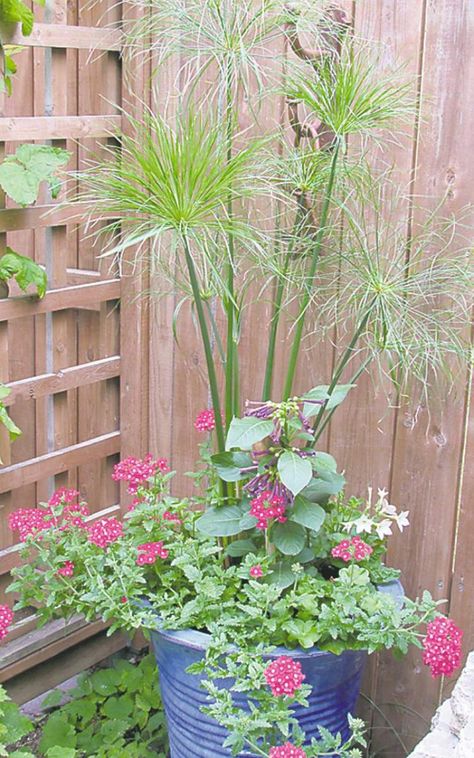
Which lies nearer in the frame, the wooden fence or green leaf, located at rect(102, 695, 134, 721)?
the wooden fence

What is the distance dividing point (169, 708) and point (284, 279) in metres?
0.93

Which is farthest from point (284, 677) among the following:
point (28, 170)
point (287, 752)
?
point (28, 170)

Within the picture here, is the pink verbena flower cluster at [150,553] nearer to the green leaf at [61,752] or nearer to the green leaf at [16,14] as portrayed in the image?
the green leaf at [61,752]

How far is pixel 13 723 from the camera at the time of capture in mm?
2088

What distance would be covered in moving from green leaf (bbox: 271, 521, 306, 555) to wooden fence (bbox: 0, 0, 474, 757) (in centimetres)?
36

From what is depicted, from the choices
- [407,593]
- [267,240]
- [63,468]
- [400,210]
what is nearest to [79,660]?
[63,468]

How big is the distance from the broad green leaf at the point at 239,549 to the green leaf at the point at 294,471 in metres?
0.28

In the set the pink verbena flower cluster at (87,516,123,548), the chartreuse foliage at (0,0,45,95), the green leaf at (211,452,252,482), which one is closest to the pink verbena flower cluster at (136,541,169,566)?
the pink verbena flower cluster at (87,516,123,548)

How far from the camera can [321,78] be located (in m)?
1.99

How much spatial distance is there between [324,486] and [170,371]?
705 mm

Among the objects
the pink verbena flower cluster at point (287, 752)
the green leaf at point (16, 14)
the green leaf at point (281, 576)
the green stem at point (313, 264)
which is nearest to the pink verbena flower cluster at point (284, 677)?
the pink verbena flower cluster at point (287, 752)

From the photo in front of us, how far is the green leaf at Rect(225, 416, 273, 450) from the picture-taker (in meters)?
1.86

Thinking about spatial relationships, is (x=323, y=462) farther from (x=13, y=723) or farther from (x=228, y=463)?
(x=13, y=723)

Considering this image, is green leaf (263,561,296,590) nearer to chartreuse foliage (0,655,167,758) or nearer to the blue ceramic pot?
the blue ceramic pot
